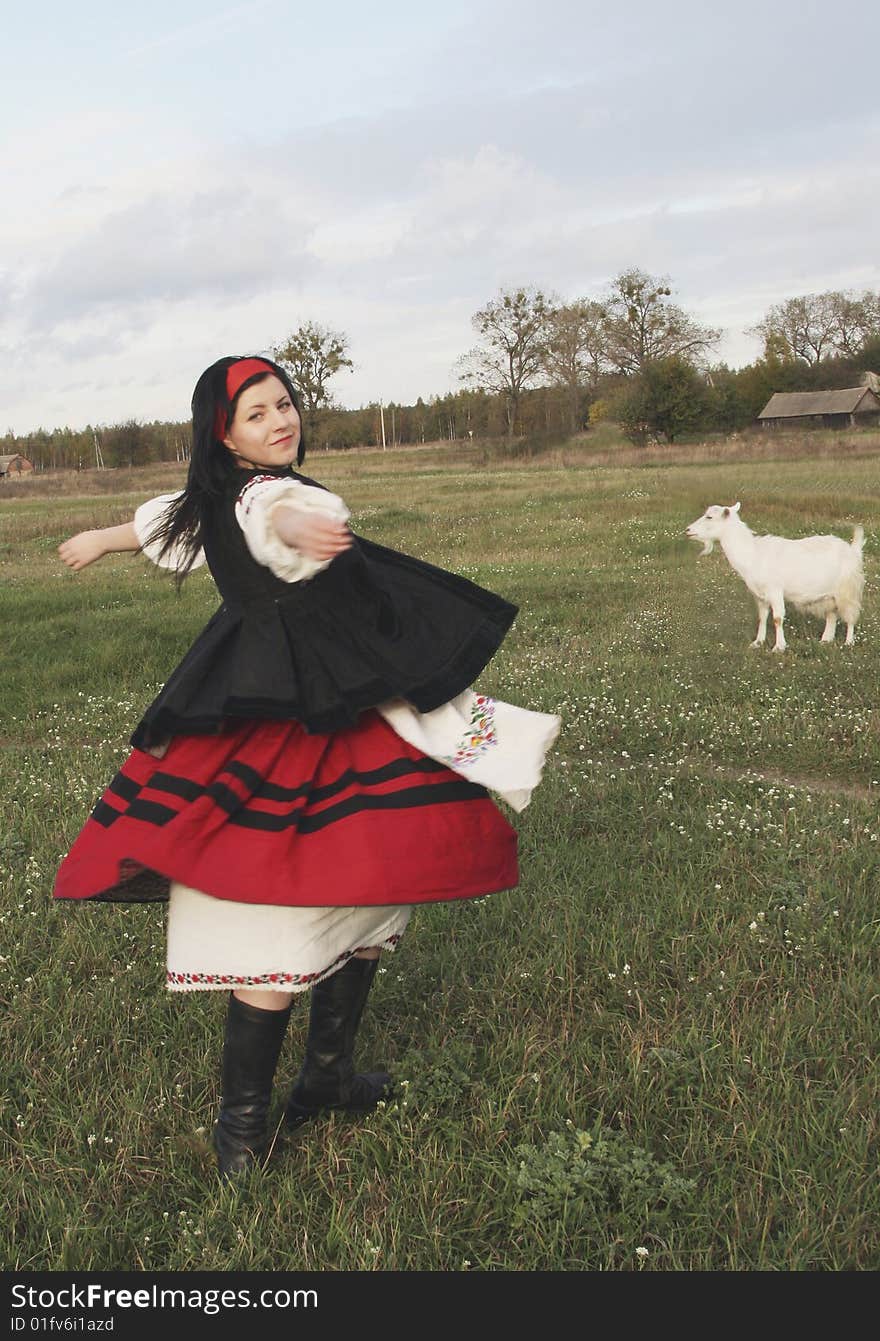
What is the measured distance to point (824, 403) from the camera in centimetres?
7125

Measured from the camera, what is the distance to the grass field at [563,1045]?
3.26 m

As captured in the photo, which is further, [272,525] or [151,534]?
[151,534]

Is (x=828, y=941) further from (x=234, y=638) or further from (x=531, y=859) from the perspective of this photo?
(x=234, y=638)

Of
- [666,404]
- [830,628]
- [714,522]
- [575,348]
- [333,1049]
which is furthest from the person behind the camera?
[575,348]

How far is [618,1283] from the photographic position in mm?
3037

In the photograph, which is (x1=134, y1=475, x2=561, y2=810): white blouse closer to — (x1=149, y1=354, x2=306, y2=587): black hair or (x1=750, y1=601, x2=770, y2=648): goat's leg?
(x1=149, y1=354, x2=306, y2=587): black hair

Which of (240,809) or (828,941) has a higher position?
(240,809)

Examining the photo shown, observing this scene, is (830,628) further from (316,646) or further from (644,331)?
(644,331)

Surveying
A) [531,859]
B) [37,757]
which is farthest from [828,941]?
[37,757]

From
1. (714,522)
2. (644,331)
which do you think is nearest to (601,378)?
(644,331)

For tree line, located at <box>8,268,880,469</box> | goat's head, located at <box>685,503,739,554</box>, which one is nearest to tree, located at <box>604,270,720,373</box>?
tree line, located at <box>8,268,880,469</box>

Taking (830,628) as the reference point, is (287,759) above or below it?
above

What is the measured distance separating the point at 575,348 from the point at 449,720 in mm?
70863

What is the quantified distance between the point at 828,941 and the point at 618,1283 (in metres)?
2.31
